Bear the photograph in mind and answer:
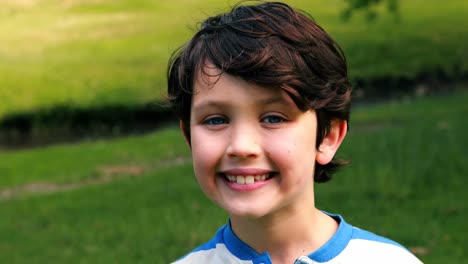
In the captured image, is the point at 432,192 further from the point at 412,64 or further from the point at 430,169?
the point at 412,64

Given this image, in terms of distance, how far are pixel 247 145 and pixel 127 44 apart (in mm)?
19408

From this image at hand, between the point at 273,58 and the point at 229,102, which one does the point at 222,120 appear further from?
the point at 273,58

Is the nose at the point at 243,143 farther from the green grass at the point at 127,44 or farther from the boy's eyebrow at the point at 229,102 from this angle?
the green grass at the point at 127,44

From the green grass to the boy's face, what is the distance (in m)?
12.5

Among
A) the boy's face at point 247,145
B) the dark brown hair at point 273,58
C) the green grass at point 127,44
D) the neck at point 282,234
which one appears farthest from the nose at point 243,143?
the green grass at point 127,44

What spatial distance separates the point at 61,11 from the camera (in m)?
25.9

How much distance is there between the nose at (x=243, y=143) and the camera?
2168mm

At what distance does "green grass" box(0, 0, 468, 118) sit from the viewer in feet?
55.4

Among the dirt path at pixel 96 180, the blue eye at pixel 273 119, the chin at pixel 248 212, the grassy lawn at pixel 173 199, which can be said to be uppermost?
the blue eye at pixel 273 119

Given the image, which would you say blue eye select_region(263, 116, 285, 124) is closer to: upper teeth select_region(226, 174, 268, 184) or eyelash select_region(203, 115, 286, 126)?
eyelash select_region(203, 115, 286, 126)

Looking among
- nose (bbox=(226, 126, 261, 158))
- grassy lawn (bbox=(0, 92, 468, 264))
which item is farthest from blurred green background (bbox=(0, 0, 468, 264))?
nose (bbox=(226, 126, 261, 158))

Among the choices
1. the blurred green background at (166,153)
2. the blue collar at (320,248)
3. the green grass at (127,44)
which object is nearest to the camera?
the blue collar at (320,248)

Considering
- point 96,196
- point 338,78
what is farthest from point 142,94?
point 338,78

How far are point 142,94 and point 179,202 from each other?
857 centimetres
